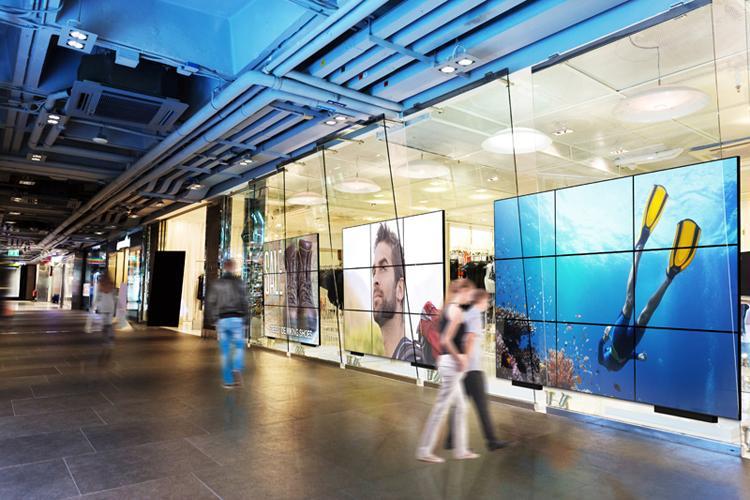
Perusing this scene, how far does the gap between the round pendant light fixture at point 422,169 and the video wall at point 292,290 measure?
8.96ft

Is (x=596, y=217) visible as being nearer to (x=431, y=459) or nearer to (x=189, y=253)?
(x=431, y=459)

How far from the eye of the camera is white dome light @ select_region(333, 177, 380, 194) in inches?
346

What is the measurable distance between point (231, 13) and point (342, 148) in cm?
329

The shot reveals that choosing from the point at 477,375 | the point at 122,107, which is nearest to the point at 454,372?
the point at 477,375

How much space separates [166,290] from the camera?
17.8 metres

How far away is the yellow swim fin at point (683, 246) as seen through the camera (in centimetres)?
484

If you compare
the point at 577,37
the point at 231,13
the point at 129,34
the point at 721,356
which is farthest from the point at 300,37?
the point at 721,356

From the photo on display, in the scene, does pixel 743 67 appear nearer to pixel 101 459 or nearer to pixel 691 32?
pixel 691 32

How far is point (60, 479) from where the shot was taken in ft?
11.6

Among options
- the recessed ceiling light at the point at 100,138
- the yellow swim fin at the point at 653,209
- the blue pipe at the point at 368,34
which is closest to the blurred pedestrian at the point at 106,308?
the recessed ceiling light at the point at 100,138

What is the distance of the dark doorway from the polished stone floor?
10596 mm

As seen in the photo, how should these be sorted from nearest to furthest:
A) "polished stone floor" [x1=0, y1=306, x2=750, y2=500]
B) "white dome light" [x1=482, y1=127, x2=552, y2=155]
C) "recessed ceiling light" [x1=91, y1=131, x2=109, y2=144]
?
1. "polished stone floor" [x1=0, y1=306, x2=750, y2=500]
2. "white dome light" [x1=482, y1=127, x2=552, y2=155]
3. "recessed ceiling light" [x1=91, y1=131, x2=109, y2=144]

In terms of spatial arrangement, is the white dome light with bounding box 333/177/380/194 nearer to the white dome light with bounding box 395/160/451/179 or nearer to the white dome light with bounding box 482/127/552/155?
the white dome light with bounding box 395/160/451/179

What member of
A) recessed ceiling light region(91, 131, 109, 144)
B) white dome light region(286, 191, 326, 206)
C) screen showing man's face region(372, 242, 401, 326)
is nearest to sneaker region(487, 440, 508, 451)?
screen showing man's face region(372, 242, 401, 326)
